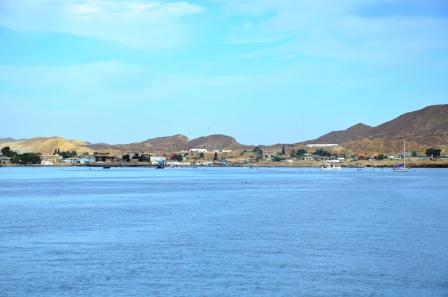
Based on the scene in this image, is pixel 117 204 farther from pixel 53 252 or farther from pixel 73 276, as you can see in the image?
pixel 73 276

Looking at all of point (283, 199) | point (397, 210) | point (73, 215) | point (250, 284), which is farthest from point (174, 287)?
point (283, 199)

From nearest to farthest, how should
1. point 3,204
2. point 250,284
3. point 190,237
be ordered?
point 250,284 → point 190,237 → point 3,204

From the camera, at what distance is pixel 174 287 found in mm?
26328

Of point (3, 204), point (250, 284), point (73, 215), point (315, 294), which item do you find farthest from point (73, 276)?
point (3, 204)

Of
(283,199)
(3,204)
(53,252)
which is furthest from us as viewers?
(283,199)

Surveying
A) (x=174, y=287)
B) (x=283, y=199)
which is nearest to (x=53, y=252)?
(x=174, y=287)

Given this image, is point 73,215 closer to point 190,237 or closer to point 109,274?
point 190,237

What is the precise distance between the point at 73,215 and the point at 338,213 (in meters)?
22.5

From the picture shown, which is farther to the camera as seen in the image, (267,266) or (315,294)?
(267,266)

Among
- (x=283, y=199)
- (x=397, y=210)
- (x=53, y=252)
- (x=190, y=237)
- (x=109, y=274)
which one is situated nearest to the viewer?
(x=109, y=274)

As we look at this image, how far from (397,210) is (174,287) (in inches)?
1474

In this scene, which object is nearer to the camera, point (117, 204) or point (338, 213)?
point (338, 213)

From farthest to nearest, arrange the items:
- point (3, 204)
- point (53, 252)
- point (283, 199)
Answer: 1. point (283, 199)
2. point (3, 204)
3. point (53, 252)

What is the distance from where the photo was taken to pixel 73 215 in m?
55.2
